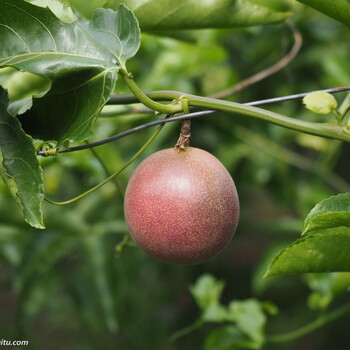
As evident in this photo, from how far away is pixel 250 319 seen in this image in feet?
4.94

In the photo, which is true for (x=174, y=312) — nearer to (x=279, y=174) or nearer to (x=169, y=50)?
(x=279, y=174)

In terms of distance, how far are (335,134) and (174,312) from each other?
9.28ft

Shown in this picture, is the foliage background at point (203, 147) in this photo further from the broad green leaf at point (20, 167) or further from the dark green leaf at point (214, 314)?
the broad green leaf at point (20, 167)

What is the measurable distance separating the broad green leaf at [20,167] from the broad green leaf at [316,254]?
0.34 meters

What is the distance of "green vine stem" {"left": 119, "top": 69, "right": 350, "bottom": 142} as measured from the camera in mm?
784

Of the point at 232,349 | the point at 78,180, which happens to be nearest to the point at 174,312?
→ the point at 78,180

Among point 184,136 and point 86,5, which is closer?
point 184,136

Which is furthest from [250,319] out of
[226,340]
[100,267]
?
[100,267]

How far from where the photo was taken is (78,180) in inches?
89.5

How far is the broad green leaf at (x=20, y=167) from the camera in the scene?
78 centimetres

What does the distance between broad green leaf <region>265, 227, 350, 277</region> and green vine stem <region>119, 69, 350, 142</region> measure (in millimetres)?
140

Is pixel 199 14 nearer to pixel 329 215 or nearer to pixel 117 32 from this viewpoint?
pixel 117 32

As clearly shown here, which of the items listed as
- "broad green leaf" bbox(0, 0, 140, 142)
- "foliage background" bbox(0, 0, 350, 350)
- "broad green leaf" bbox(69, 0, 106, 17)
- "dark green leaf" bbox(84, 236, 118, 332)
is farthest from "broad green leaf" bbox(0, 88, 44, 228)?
"dark green leaf" bbox(84, 236, 118, 332)

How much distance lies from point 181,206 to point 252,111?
164 millimetres
